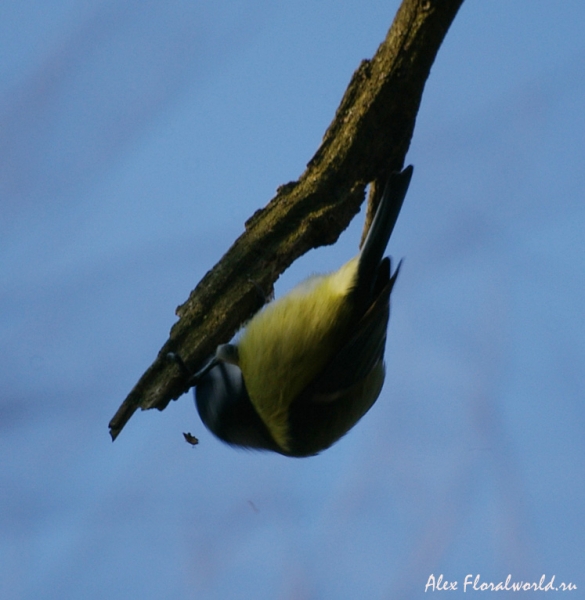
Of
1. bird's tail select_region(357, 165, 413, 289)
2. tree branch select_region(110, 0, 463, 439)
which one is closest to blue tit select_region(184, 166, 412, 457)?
bird's tail select_region(357, 165, 413, 289)

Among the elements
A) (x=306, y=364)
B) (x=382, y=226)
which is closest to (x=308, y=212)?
(x=382, y=226)

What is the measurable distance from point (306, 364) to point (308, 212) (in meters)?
0.54

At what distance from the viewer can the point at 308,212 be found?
95.6 inches

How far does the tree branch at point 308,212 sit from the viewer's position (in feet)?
7.43

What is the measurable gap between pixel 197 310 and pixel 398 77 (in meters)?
0.97

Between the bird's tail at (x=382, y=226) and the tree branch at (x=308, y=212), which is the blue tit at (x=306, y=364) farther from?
the tree branch at (x=308, y=212)

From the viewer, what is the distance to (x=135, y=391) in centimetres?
240

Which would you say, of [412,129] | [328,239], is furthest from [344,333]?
[412,129]

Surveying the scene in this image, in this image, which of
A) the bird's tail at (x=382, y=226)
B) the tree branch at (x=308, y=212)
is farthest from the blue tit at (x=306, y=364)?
the tree branch at (x=308, y=212)

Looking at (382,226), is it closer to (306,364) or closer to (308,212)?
(308,212)

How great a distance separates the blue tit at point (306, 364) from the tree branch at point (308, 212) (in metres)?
0.11

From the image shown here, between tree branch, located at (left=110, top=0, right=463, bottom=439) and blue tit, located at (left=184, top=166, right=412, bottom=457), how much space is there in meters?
0.11

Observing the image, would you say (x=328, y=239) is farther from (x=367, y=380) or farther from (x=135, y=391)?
(x=135, y=391)

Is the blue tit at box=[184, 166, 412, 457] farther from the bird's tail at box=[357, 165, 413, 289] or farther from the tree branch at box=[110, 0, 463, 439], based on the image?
the tree branch at box=[110, 0, 463, 439]
